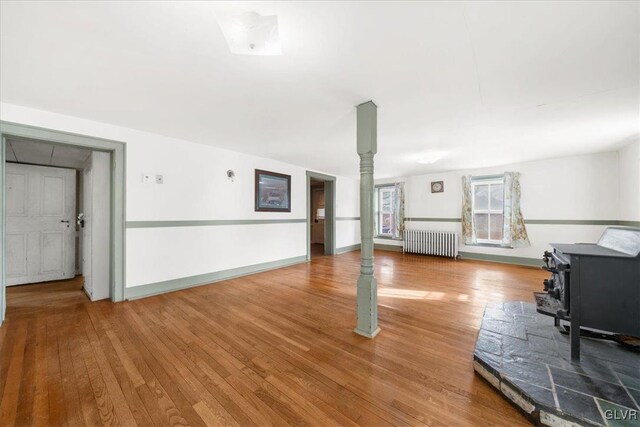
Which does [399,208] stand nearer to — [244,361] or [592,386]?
[592,386]

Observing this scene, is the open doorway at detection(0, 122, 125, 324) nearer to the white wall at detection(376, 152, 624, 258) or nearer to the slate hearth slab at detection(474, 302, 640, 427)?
the slate hearth slab at detection(474, 302, 640, 427)

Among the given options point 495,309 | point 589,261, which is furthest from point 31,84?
point 495,309

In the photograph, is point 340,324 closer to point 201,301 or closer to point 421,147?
point 201,301

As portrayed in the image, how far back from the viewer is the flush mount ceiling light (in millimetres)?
1311

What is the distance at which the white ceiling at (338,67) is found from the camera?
1359 mm

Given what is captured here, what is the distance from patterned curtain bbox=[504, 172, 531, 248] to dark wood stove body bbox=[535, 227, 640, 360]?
3.88 metres

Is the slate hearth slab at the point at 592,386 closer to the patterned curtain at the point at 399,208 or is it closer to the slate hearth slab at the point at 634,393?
the slate hearth slab at the point at 634,393

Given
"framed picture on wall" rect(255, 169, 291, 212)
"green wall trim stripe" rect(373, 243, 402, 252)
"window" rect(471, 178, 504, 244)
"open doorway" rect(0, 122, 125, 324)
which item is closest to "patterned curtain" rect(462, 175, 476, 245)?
"window" rect(471, 178, 504, 244)

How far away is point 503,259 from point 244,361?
5978 millimetres

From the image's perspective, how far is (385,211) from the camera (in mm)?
7617

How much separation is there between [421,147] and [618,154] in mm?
3654

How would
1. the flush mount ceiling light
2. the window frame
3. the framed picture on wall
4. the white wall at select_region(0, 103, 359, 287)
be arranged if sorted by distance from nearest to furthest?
the flush mount ceiling light < the white wall at select_region(0, 103, 359, 287) < the framed picture on wall < the window frame

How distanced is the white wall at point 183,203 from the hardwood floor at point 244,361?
1.99 feet

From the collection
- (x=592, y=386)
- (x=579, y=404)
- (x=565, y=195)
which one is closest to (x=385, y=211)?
(x=565, y=195)
